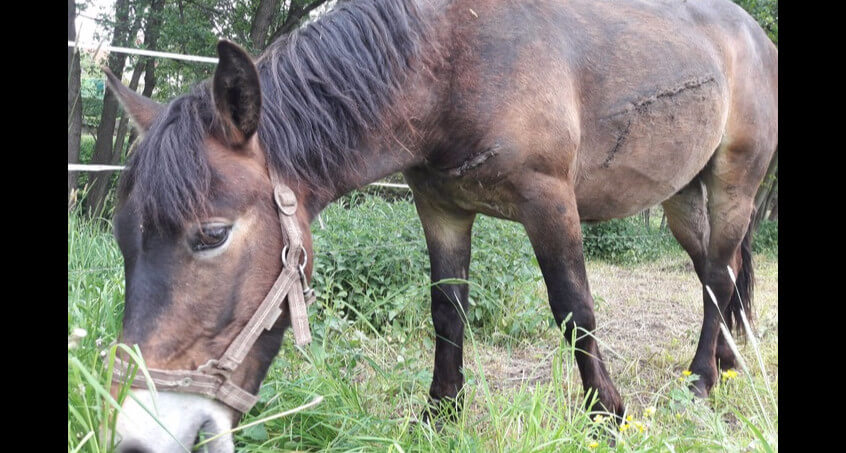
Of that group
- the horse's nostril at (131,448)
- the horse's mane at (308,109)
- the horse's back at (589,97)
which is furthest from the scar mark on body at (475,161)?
the horse's nostril at (131,448)

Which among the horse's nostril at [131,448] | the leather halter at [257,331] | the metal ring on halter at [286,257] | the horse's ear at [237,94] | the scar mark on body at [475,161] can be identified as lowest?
the horse's nostril at [131,448]

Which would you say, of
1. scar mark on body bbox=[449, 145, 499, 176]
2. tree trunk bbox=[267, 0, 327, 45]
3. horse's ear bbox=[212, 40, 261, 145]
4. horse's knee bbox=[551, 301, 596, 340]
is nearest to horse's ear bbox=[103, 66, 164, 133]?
horse's ear bbox=[212, 40, 261, 145]

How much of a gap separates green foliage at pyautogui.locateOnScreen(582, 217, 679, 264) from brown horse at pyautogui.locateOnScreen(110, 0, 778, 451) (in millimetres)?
4731

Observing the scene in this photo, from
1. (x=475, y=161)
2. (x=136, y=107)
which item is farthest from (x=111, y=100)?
(x=475, y=161)

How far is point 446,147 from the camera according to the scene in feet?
7.30

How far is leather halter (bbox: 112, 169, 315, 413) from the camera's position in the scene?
1.51 m

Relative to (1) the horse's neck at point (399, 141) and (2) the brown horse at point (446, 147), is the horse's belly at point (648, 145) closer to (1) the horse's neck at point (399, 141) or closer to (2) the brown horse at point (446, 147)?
(2) the brown horse at point (446, 147)

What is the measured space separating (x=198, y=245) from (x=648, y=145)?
6.89ft

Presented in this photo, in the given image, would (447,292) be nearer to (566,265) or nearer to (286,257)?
(566,265)

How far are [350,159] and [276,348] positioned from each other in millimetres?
706

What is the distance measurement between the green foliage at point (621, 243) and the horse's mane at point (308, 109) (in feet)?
20.7

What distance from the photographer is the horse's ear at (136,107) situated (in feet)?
6.34

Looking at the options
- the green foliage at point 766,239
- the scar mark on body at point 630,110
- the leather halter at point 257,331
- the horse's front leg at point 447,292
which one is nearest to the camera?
the leather halter at point 257,331

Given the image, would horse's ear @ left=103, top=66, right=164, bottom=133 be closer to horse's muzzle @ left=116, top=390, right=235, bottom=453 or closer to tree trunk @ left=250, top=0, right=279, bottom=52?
horse's muzzle @ left=116, top=390, right=235, bottom=453
